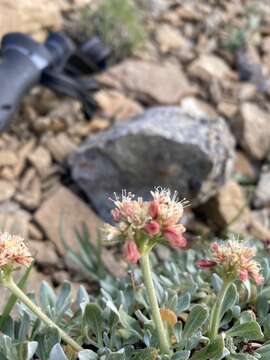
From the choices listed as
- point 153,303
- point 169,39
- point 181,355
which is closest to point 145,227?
point 153,303

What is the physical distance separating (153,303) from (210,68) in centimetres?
315

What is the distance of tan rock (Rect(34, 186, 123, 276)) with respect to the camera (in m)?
2.76

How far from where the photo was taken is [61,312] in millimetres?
1497

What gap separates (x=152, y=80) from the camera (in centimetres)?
382

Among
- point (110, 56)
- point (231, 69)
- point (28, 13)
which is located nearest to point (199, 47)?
point (231, 69)

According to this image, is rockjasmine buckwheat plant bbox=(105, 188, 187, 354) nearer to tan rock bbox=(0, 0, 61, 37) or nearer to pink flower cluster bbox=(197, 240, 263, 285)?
pink flower cluster bbox=(197, 240, 263, 285)

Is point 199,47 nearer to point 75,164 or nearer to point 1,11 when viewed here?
point 1,11

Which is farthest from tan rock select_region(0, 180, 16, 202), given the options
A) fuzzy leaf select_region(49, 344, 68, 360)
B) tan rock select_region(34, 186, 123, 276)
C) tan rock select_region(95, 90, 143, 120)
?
fuzzy leaf select_region(49, 344, 68, 360)

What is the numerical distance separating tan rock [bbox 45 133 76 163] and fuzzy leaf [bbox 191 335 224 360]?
1.95 meters

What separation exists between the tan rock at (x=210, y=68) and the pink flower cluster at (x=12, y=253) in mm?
3023

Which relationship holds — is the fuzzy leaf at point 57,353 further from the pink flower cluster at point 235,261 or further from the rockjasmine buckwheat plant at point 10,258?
the pink flower cluster at point 235,261

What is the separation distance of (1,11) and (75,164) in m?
1.09

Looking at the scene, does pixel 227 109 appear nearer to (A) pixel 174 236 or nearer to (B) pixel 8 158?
(B) pixel 8 158

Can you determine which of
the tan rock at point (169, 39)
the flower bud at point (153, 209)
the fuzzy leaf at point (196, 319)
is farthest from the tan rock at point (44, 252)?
the tan rock at point (169, 39)
